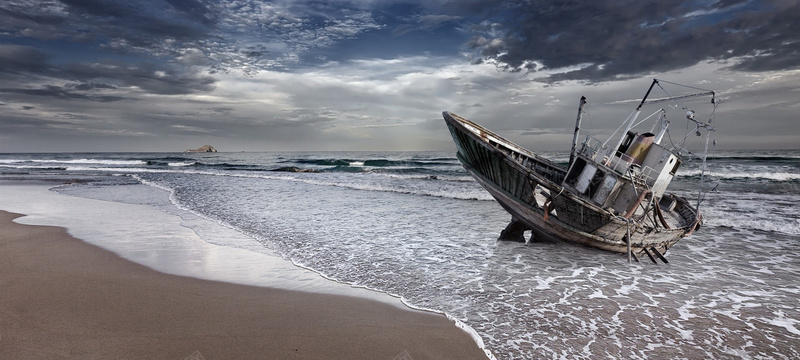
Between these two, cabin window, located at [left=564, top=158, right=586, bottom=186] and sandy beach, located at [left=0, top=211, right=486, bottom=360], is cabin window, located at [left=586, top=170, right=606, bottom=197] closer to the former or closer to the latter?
cabin window, located at [left=564, top=158, right=586, bottom=186]

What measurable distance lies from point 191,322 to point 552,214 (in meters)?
9.00

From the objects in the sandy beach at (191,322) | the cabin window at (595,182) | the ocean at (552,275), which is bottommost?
the ocean at (552,275)

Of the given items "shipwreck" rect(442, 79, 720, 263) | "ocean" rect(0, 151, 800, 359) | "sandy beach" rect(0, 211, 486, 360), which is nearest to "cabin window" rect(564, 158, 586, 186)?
"shipwreck" rect(442, 79, 720, 263)

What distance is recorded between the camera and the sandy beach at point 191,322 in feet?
15.5

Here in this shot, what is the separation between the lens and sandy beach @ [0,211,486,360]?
4.71m

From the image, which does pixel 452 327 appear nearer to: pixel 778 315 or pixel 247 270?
pixel 247 270

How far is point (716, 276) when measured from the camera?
8.84m

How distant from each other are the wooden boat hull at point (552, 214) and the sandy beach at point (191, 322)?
18.0ft

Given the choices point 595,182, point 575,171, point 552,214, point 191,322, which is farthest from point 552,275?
point 191,322

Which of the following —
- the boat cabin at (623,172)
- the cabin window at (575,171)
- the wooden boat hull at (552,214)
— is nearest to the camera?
the wooden boat hull at (552,214)

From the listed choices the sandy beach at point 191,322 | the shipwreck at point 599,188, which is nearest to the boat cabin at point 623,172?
the shipwreck at point 599,188

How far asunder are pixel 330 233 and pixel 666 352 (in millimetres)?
8925

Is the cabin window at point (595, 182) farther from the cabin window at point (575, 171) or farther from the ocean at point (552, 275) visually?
the ocean at point (552, 275)

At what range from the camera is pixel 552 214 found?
35.0ft
